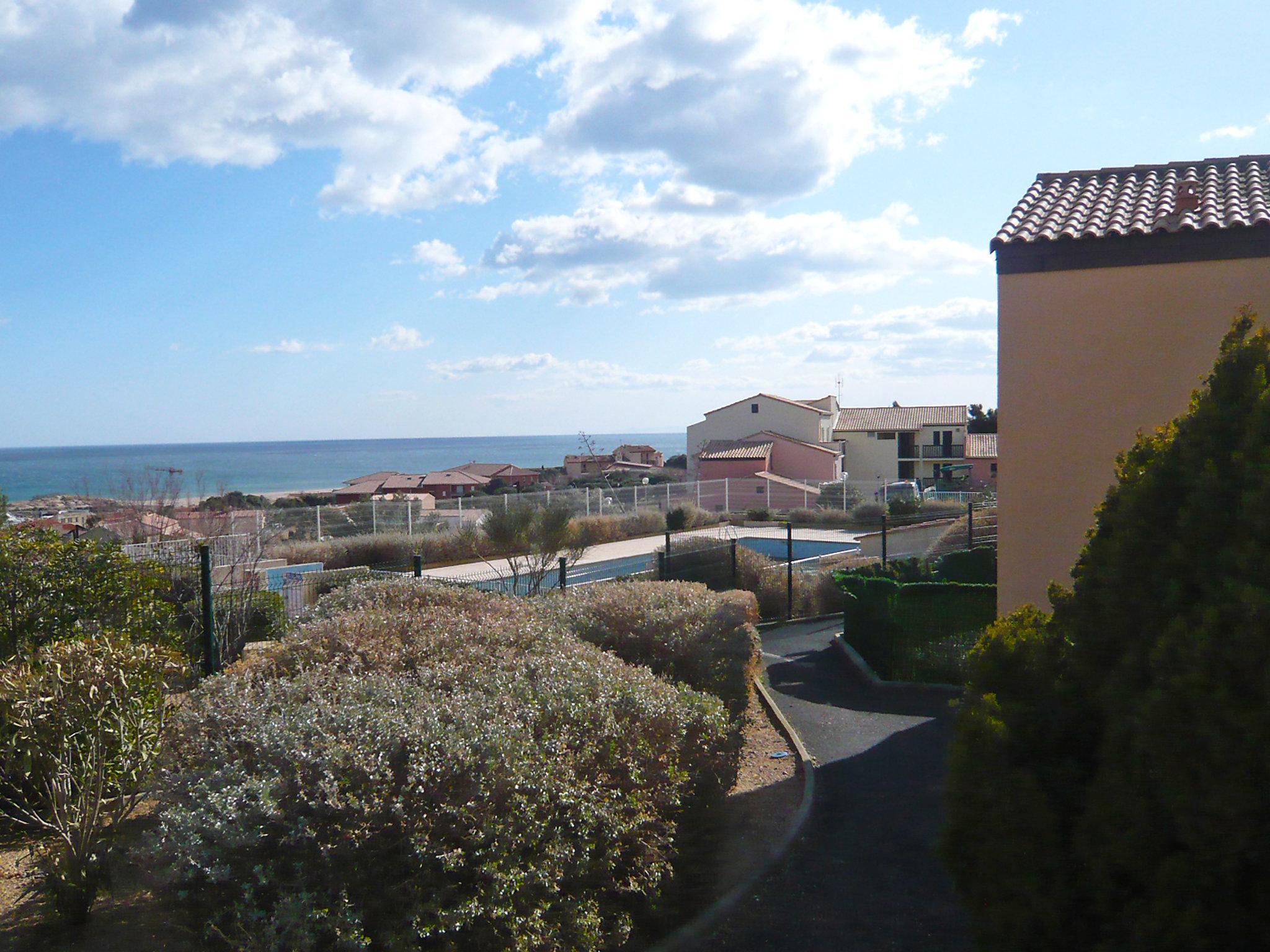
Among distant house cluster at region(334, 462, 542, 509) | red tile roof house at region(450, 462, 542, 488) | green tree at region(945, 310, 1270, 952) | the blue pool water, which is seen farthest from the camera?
red tile roof house at region(450, 462, 542, 488)

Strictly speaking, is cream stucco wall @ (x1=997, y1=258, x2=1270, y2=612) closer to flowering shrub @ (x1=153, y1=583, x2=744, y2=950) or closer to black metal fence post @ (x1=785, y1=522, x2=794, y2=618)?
flowering shrub @ (x1=153, y1=583, x2=744, y2=950)

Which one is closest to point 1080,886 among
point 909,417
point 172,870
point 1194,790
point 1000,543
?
point 1194,790

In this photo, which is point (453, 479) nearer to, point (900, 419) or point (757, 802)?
point (900, 419)

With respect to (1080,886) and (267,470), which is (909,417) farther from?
(267,470)

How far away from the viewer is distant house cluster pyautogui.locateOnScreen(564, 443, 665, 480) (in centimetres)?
5847

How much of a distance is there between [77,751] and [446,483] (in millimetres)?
54553

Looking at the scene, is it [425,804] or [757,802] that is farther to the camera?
[757,802]

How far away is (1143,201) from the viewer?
26.6 feet

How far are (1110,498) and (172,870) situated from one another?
13.8 ft

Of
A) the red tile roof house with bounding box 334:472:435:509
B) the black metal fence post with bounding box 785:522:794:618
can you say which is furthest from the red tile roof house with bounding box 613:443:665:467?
the black metal fence post with bounding box 785:522:794:618

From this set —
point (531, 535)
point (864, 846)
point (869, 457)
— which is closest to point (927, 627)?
point (864, 846)

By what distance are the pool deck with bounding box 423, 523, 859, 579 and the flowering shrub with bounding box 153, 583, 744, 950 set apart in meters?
12.4

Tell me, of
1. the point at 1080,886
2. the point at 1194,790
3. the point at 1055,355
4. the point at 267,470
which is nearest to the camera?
the point at 1194,790

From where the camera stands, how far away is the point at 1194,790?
2867 mm
